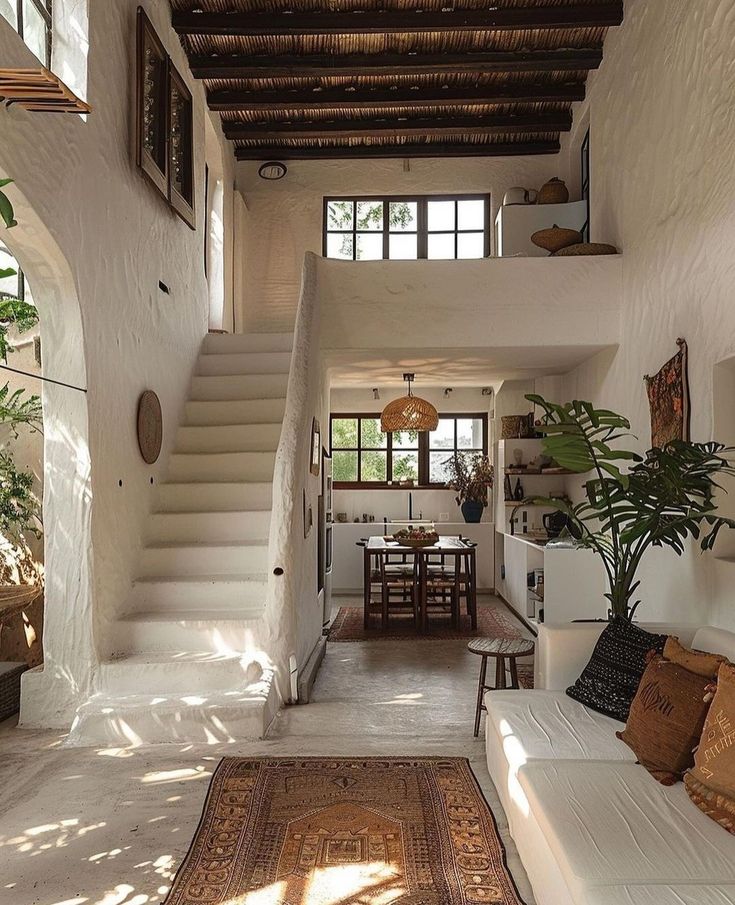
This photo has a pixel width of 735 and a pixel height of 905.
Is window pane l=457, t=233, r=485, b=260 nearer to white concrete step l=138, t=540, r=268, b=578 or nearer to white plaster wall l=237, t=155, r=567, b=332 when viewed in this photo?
white plaster wall l=237, t=155, r=567, b=332

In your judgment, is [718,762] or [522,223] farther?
[522,223]

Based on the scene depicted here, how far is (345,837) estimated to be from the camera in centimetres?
290

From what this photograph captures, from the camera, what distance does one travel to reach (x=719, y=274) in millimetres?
3861

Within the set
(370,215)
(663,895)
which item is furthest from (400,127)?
(663,895)

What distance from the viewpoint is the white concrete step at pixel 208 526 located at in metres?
5.16

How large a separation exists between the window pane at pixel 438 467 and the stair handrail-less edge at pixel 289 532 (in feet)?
15.6

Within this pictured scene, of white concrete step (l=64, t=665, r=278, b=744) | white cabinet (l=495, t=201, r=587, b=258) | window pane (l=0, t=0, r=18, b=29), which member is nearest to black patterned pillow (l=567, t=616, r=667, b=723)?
white concrete step (l=64, t=665, r=278, b=744)

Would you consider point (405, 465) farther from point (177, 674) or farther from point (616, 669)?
point (616, 669)

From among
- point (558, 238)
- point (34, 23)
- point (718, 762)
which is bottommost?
point (718, 762)

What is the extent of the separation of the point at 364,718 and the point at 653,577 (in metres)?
2.04

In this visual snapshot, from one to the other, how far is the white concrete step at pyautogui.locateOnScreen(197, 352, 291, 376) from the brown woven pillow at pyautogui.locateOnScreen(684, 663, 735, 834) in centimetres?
462

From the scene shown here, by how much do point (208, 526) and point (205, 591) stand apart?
60 centimetres

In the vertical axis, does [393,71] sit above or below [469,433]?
above

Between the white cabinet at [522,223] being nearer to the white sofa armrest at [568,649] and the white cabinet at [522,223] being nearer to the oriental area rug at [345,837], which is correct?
the white sofa armrest at [568,649]
